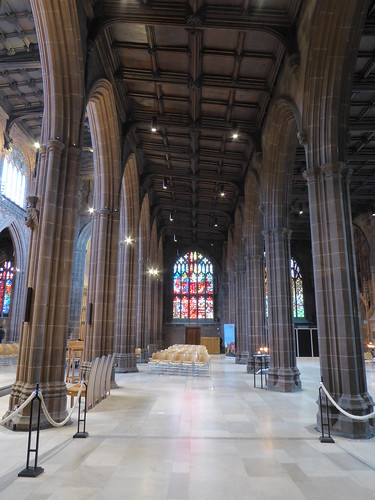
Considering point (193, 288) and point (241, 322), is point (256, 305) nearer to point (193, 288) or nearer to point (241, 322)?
point (241, 322)

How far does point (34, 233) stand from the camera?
7125mm

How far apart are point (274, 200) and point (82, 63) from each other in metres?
7.35

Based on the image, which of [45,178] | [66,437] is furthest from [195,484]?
[45,178]

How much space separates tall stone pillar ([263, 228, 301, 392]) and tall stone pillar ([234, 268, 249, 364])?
351 inches

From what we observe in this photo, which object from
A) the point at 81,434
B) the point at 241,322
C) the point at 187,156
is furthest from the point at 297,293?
the point at 81,434

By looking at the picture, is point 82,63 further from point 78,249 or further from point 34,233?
point 78,249

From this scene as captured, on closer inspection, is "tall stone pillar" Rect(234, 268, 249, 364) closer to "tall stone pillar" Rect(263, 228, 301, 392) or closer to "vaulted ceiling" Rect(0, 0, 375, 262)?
"vaulted ceiling" Rect(0, 0, 375, 262)

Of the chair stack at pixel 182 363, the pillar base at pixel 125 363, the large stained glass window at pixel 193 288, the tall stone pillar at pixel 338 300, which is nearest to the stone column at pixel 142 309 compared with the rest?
the pillar base at pixel 125 363

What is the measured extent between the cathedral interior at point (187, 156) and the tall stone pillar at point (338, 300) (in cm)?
3

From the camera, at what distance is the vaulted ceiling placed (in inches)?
342

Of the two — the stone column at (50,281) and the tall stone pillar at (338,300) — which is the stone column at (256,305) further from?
the stone column at (50,281)

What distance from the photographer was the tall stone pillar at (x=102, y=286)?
10938 millimetres

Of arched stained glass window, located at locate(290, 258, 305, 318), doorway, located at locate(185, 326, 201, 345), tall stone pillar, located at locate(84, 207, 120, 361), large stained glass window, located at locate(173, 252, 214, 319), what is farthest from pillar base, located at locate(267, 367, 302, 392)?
large stained glass window, located at locate(173, 252, 214, 319)

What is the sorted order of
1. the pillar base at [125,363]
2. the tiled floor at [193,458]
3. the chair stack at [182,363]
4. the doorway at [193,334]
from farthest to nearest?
the doorway at [193,334], the pillar base at [125,363], the chair stack at [182,363], the tiled floor at [193,458]
